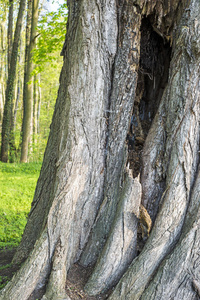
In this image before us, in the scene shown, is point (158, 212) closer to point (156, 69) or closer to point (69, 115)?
point (69, 115)

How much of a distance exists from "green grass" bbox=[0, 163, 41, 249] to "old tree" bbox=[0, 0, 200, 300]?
1.77 meters

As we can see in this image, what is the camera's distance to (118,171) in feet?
11.2

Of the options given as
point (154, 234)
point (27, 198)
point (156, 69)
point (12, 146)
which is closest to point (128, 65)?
point (156, 69)

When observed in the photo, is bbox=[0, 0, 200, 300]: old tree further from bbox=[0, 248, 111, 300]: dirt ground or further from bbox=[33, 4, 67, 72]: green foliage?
bbox=[33, 4, 67, 72]: green foliage

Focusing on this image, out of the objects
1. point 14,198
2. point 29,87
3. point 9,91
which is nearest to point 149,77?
point 14,198

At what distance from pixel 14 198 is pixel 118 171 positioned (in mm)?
4827

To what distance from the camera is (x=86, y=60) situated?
3.43 metres

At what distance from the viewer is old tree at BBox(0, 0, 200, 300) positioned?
285 centimetres

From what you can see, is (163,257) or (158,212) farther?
(158,212)

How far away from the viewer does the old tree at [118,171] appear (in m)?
2.85

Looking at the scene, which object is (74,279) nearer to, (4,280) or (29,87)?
(4,280)

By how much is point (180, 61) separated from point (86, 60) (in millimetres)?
1112

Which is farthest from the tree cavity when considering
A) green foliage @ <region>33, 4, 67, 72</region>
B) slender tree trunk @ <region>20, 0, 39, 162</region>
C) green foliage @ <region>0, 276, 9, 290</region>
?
slender tree trunk @ <region>20, 0, 39, 162</region>

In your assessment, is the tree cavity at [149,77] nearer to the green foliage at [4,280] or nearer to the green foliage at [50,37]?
the green foliage at [4,280]
